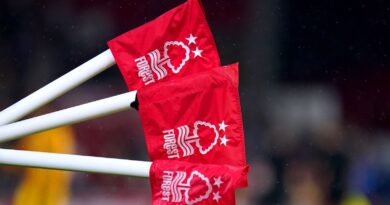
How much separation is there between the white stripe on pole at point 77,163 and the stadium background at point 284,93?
6.08 ft

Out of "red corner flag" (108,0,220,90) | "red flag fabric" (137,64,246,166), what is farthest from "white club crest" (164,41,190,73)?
"red flag fabric" (137,64,246,166)

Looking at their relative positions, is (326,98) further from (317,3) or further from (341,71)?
(317,3)

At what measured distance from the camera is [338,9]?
5930mm

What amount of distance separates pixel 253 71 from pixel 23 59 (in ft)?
4.85

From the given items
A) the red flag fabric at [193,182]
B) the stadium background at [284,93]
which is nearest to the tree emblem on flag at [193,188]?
the red flag fabric at [193,182]

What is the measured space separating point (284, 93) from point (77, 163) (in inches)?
86.1

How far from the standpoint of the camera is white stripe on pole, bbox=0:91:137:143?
392cm

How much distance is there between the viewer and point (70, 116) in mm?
3967

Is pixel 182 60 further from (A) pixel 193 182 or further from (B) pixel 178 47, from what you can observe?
(A) pixel 193 182

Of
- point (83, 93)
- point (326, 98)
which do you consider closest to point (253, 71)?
point (326, 98)

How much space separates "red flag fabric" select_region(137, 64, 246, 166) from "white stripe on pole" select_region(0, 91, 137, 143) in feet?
0.30

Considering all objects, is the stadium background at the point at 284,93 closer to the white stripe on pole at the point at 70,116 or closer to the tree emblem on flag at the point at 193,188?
the white stripe on pole at the point at 70,116

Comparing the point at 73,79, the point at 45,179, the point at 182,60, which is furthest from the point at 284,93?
the point at 73,79

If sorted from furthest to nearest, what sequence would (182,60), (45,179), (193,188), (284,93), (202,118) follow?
(284,93), (45,179), (182,60), (202,118), (193,188)
